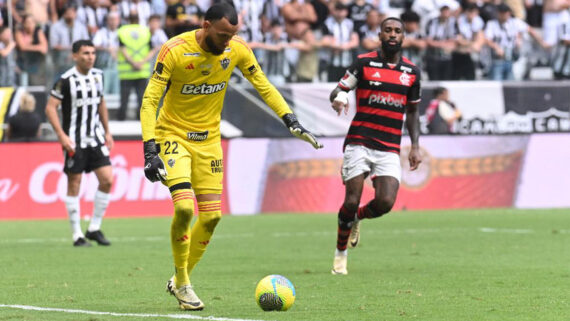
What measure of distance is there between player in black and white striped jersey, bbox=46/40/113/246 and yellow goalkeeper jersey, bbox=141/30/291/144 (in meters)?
5.72

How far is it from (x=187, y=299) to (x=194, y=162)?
113 centimetres

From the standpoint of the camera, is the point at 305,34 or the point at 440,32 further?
the point at 440,32

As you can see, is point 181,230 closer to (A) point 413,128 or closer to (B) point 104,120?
(A) point 413,128

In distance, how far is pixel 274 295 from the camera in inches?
332

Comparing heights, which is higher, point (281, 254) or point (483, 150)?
point (281, 254)

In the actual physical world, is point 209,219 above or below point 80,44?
above

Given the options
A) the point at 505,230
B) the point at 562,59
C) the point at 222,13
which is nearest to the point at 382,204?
the point at 222,13

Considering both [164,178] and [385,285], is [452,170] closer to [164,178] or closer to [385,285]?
[385,285]

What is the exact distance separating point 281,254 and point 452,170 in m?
8.47

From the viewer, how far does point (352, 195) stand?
1160cm

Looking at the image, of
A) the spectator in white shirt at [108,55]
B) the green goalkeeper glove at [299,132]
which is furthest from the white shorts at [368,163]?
the spectator in white shirt at [108,55]

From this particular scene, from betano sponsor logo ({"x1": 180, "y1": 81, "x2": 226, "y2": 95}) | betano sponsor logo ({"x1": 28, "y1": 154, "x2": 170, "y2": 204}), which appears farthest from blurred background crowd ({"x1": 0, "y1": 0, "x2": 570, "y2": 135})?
betano sponsor logo ({"x1": 180, "y1": 81, "x2": 226, "y2": 95})

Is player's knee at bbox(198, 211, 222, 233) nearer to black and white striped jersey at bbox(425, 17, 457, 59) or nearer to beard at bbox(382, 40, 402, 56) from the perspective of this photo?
beard at bbox(382, 40, 402, 56)

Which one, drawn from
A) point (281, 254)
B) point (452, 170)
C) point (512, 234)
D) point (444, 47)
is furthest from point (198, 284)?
point (444, 47)
